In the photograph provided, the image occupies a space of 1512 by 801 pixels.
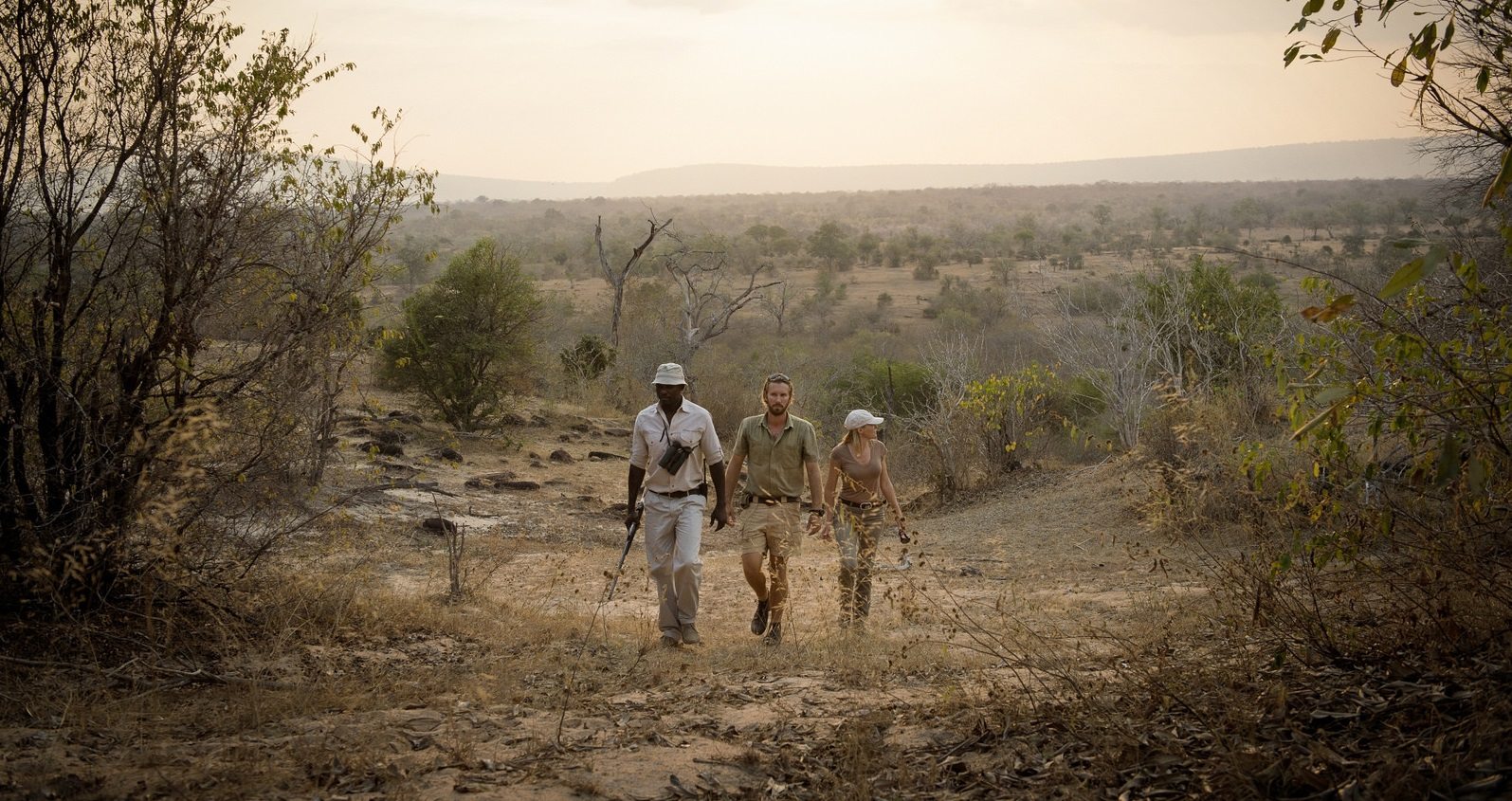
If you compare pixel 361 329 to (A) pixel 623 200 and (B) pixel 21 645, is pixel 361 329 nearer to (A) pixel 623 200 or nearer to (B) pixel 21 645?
(B) pixel 21 645

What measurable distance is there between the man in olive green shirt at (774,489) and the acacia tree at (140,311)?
8.98 ft

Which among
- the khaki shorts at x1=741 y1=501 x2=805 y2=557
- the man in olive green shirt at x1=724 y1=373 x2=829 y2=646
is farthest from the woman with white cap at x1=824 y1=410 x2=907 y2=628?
the khaki shorts at x1=741 y1=501 x2=805 y2=557

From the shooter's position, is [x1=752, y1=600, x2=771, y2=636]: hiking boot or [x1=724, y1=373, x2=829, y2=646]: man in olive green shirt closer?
[x1=724, y1=373, x2=829, y2=646]: man in olive green shirt

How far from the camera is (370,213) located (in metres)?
7.53

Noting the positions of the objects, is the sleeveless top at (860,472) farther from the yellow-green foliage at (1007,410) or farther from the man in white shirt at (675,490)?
the yellow-green foliage at (1007,410)

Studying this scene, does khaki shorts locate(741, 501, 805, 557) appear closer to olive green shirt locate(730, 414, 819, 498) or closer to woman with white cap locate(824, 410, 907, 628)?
olive green shirt locate(730, 414, 819, 498)

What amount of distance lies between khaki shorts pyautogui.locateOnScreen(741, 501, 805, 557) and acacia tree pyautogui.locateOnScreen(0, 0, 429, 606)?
2782 millimetres

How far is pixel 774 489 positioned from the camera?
6801 millimetres

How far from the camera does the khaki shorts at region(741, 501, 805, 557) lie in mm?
6694

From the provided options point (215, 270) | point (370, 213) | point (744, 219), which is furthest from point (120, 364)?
point (744, 219)

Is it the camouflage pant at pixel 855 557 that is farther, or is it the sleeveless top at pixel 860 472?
the sleeveless top at pixel 860 472

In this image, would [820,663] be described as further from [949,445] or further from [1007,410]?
[1007,410]

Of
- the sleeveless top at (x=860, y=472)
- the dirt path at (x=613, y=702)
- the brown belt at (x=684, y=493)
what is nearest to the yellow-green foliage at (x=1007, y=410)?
the dirt path at (x=613, y=702)

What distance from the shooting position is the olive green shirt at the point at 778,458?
6801 mm
